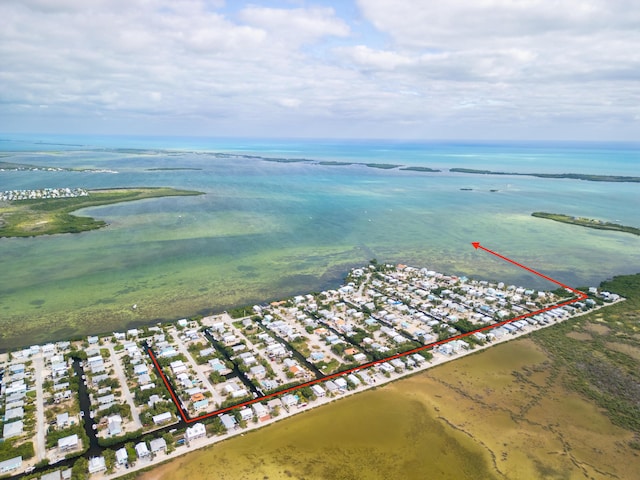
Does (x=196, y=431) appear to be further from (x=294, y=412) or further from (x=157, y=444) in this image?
(x=294, y=412)

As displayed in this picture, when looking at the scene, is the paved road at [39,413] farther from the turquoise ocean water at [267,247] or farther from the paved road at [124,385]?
the turquoise ocean water at [267,247]

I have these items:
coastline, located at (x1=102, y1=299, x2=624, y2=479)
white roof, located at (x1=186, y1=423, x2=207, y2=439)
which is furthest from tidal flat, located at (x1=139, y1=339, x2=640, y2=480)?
white roof, located at (x1=186, y1=423, x2=207, y2=439)

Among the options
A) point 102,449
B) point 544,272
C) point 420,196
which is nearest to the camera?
point 102,449

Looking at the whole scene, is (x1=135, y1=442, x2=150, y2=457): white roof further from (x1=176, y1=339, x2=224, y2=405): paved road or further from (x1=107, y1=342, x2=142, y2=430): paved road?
(x1=176, y1=339, x2=224, y2=405): paved road

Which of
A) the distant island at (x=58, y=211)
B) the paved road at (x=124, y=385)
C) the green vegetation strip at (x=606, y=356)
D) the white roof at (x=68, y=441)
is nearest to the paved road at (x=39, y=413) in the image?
the white roof at (x=68, y=441)

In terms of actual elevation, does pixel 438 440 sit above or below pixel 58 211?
below

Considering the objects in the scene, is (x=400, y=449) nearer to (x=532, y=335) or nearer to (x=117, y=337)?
(x=532, y=335)

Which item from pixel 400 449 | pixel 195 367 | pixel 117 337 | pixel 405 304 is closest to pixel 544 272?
pixel 405 304

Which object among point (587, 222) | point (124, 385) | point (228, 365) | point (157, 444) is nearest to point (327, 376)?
point (228, 365)
